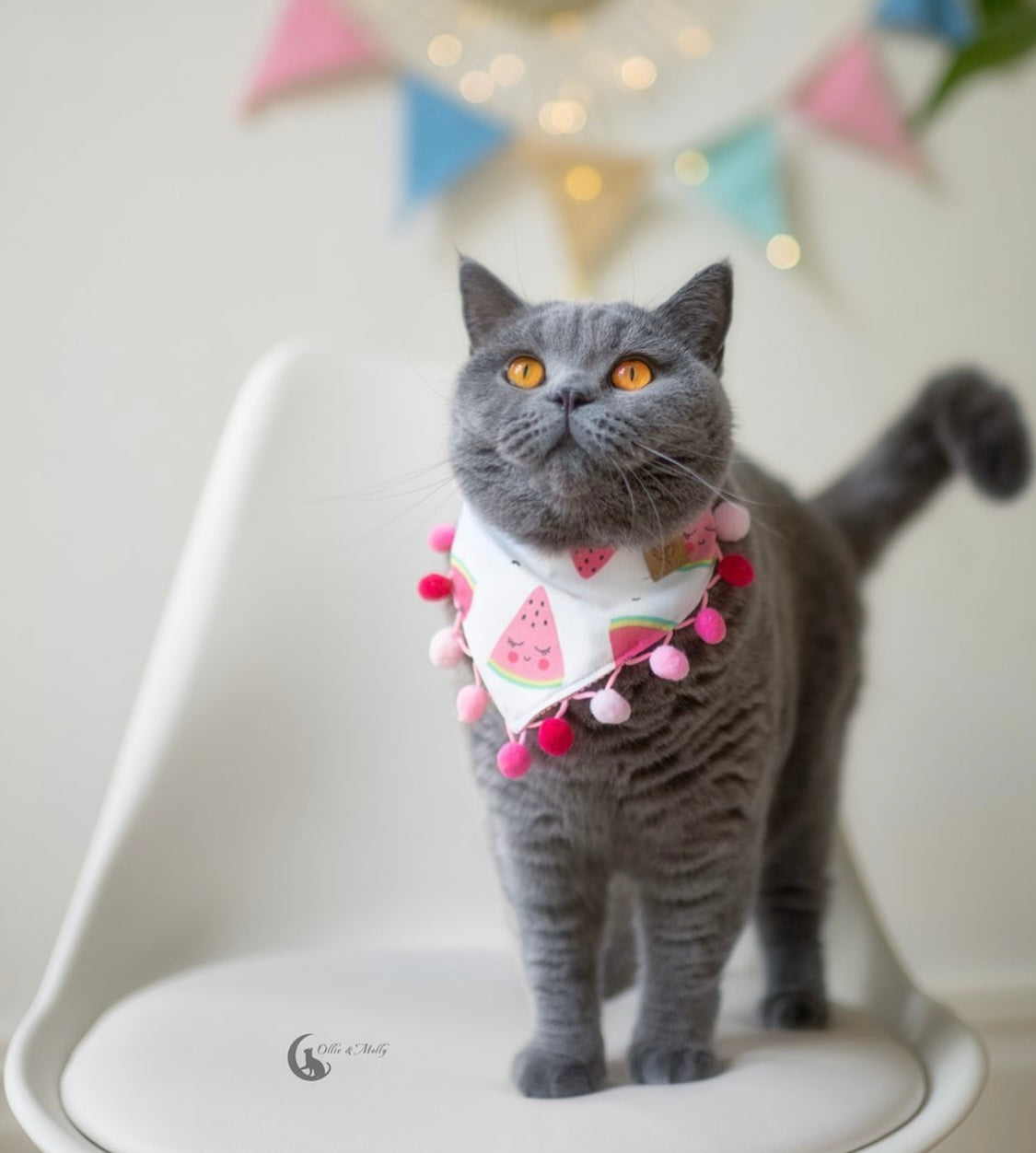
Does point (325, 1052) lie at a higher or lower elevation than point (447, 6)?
lower

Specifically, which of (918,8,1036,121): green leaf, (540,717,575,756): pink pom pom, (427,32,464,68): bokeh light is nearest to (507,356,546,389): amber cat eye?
(540,717,575,756): pink pom pom

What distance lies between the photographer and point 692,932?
0.83m

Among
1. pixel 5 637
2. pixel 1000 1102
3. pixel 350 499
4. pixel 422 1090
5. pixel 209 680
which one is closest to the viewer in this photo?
pixel 422 1090

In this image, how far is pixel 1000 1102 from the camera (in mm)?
1637

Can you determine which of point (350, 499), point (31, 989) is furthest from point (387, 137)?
point (31, 989)

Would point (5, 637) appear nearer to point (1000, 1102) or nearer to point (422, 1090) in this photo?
point (422, 1090)

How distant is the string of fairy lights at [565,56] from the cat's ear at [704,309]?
835mm

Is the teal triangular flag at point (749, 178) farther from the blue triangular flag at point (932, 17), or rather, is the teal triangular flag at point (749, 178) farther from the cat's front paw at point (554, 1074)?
the cat's front paw at point (554, 1074)

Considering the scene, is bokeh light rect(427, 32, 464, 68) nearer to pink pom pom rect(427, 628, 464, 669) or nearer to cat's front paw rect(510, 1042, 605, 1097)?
pink pom pom rect(427, 628, 464, 669)

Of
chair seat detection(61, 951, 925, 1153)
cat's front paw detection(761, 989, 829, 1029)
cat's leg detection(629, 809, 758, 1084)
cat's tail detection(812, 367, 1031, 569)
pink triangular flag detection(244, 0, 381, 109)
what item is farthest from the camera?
pink triangular flag detection(244, 0, 381, 109)

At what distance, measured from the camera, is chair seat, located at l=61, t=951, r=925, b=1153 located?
28.1 inches

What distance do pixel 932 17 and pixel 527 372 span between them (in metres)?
1.14

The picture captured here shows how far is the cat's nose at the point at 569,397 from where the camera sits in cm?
73

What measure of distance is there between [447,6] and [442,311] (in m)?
0.38
